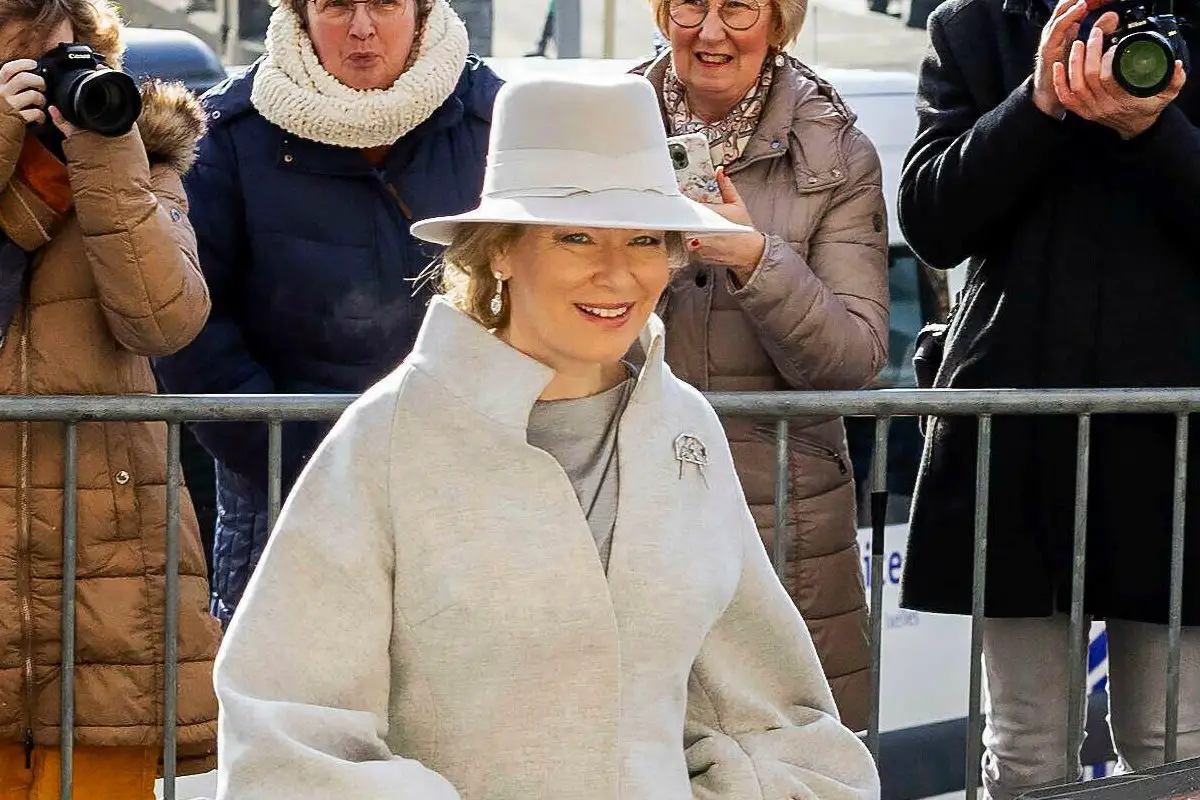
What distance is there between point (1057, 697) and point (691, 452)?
5.10ft


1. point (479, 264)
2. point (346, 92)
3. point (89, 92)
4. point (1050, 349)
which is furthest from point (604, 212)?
point (346, 92)

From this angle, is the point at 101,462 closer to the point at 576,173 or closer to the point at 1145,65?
the point at 576,173

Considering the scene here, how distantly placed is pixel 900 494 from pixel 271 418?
2.49 metres

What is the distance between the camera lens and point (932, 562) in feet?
13.3

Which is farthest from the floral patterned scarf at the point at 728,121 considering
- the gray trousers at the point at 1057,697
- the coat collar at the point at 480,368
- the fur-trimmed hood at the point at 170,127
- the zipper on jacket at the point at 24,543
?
the coat collar at the point at 480,368

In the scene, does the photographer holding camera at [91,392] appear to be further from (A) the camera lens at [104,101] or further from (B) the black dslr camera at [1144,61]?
(B) the black dslr camera at [1144,61]

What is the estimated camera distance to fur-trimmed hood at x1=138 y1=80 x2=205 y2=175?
402 centimetres

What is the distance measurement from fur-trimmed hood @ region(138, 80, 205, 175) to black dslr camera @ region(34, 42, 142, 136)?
0.12m

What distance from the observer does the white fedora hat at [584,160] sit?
2633 millimetres

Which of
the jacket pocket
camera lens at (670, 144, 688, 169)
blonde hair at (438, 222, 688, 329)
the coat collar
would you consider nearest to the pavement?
the jacket pocket

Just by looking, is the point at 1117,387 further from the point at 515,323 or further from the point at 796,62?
the point at 515,323

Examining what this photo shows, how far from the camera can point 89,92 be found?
12.5ft

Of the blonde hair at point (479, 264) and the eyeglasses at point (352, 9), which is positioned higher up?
the eyeglasses at point (352, 9)

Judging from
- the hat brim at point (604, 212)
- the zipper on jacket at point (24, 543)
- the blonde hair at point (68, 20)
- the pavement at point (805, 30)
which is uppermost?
the pavement at point (805, 30)
